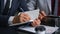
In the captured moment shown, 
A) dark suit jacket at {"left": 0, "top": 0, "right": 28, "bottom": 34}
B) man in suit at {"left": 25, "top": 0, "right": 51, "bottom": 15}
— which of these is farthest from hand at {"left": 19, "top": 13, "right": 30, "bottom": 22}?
man in suit at {"left": 25, "top": 0, "right": 51, "bottom": 15}

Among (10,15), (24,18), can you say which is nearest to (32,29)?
(24,18)

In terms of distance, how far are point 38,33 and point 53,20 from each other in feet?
0.88

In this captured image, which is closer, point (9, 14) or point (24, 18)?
point (24, 18)

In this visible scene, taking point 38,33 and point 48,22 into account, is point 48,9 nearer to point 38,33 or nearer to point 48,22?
point 48,22

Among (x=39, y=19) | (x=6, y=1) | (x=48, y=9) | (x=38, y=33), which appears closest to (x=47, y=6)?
(x=48, y=9)

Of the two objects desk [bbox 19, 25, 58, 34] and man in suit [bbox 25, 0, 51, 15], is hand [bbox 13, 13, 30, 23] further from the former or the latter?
man in suit [bbox 25, 0, 51, 15]

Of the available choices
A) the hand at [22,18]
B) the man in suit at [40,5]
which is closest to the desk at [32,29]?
the hand at [22,18]

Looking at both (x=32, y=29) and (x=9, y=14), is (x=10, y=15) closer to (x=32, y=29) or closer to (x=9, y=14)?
(x=9, y=14)

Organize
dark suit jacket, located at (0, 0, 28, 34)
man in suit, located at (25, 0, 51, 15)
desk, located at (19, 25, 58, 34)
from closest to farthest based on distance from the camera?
1. desk, located at (19, 25, 58, 34)
2. dark suit jacket, located at (0, 0, 28, 34)
3. man in suit, located at (25, 0, 51, 15)

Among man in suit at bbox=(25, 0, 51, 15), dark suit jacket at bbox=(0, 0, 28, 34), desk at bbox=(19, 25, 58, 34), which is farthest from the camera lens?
man in suit at bbox=(25, 0, 51, 15)

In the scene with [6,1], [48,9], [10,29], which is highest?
[6,1]

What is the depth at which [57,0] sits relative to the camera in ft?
4.50

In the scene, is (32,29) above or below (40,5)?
below

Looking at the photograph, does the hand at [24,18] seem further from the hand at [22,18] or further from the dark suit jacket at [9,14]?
the dark suit jacket at [9,14]
